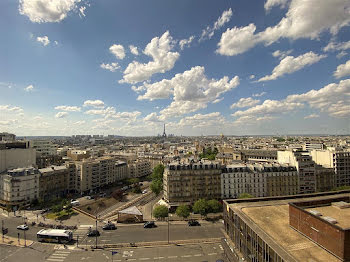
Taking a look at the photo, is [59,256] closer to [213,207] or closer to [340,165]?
[213,207]

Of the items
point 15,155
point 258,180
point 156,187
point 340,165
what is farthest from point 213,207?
point 15,155

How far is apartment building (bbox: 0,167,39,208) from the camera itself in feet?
279

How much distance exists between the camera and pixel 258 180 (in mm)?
91125

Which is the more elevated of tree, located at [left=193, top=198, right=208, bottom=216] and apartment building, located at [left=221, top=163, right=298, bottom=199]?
apartment building, located at [left=221, top=163, right=298, bottom=199]

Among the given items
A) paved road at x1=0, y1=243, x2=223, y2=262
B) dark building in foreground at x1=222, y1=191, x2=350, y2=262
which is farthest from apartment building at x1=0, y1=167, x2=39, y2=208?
dark building in foreground at x1=222, y1=191, x2=350, y2=262

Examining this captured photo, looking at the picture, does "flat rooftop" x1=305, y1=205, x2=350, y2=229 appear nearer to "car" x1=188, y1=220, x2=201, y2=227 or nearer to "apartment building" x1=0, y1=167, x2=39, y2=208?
"car" x1=188, y1=220, x2=201, y2=227

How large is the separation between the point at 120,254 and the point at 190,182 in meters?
40.7

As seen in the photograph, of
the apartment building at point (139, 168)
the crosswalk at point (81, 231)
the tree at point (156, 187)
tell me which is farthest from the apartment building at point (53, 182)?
the tree at point (156, 187)

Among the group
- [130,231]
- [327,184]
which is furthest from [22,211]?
[327,184]

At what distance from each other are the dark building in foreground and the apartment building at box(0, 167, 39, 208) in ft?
270

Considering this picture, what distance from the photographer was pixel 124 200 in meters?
98.6

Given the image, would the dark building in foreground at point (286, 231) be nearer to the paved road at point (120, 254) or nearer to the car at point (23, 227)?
the paved road at point (120, 254)

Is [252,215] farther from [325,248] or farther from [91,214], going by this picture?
[91,214]

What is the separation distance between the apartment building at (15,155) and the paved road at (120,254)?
62257mm
